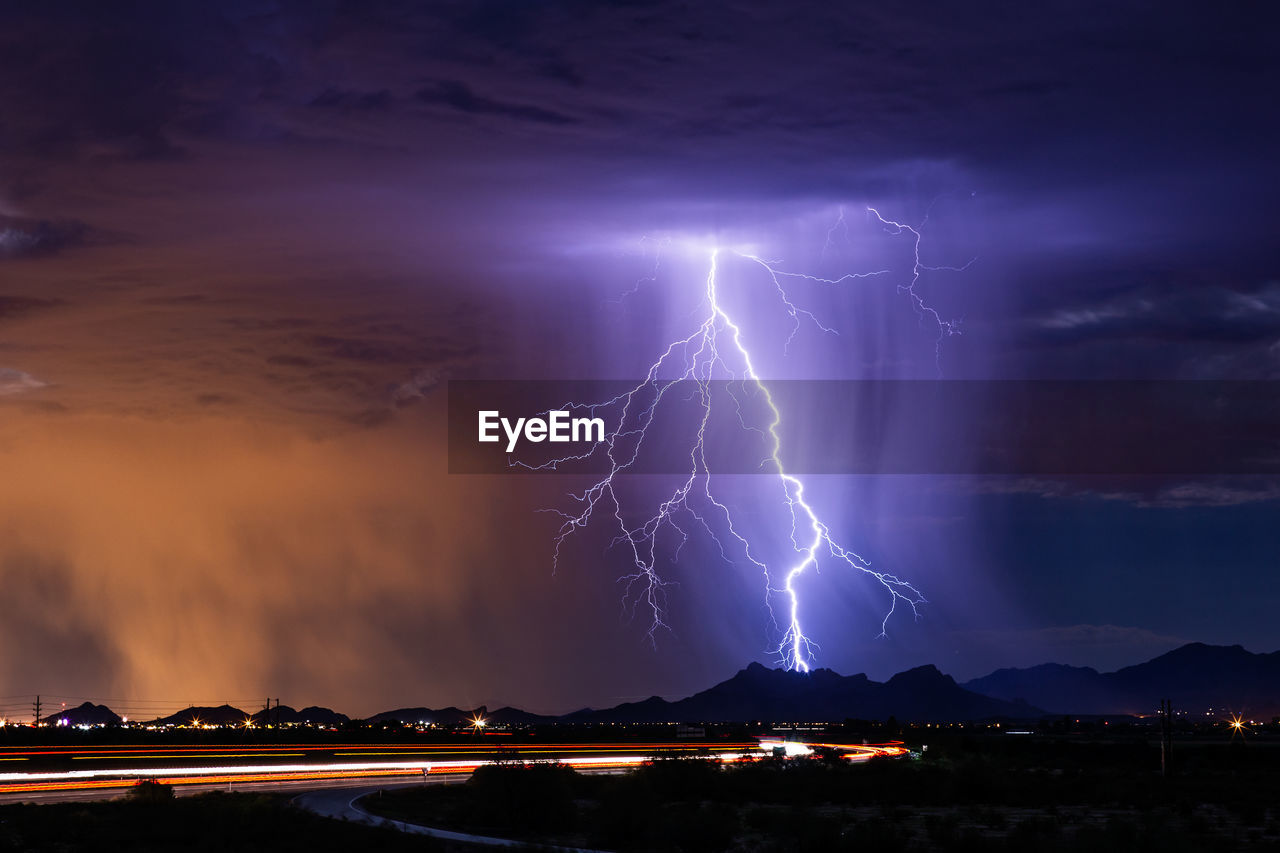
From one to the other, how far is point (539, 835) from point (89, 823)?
12.1 m

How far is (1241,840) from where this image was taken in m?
34.7

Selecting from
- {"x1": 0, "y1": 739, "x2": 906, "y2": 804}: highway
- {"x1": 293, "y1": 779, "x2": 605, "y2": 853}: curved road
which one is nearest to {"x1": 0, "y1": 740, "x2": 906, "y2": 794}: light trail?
{"x1": 0, "y1": 739, "x2": 906, "y2": 804}: highway

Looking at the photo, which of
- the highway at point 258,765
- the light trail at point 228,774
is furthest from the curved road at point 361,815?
the light trail at point 228,774

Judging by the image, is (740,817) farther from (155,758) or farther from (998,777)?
(155,758)

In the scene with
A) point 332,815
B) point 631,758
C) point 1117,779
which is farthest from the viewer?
point 631,758

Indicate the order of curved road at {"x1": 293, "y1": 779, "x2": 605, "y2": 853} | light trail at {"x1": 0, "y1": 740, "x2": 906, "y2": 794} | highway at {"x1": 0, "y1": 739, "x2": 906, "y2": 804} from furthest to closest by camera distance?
light trail at {"x1": 0, "y1": 740, "x2": 906, "y2": 794} → highway at {"x1": 0, "y1": 739, "x2": 906, "y2": 804} → curved road at {"x1": 293, "y1": 779, "x2": 605, "y2": 853}

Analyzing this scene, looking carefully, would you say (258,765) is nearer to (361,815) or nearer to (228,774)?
(228,774)

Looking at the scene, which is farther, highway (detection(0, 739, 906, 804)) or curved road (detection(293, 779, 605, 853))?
highway (detection(0, 739, 906, 804))

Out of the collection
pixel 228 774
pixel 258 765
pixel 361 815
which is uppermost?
pixel 361 815

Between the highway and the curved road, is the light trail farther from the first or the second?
the curved road

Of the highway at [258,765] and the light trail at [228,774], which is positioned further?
the light trail at [228,774]

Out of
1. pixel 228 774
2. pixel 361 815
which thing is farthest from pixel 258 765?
pixel 361 815

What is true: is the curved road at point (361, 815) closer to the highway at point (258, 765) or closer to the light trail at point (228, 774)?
the highway at point (258, 765)

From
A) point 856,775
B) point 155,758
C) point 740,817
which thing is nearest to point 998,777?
point 856,775
